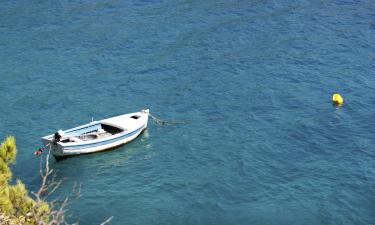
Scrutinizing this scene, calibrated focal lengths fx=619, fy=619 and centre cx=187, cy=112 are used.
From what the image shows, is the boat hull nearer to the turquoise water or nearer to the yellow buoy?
the turquoise water

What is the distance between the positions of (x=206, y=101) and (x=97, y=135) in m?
9.74

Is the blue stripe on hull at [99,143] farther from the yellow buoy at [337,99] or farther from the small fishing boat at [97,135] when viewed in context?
the yellow buoy at [337,99]

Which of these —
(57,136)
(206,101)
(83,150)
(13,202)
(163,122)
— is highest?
(13,202)

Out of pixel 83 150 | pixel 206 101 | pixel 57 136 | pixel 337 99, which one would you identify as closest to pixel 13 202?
pixel 57 136

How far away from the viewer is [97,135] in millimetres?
43312

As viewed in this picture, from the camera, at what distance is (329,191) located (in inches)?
1476

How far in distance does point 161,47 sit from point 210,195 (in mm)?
24111

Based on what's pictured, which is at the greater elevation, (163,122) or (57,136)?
(57,136)

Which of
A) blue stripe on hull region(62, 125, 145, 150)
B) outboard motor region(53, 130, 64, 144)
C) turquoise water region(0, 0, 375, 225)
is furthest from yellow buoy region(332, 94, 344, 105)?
outboard motor region(53, 130, 64, 144)

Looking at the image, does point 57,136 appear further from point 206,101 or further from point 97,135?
point 206,101

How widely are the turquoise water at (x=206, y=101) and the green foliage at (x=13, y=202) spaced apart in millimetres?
13060

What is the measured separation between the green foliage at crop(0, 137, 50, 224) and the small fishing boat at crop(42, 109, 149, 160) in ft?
59.4

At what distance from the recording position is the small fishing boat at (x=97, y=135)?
40.5 m

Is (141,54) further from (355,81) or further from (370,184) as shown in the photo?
(370,184)
